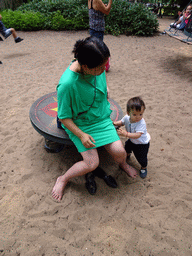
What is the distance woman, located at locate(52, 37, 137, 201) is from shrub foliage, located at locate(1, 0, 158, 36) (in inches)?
306

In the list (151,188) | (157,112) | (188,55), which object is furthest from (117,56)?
(151,188)

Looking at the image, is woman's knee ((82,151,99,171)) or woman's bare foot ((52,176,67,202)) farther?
woman's bare foot ((52,176,67,202))

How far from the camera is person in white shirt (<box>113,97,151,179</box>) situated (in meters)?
1.69

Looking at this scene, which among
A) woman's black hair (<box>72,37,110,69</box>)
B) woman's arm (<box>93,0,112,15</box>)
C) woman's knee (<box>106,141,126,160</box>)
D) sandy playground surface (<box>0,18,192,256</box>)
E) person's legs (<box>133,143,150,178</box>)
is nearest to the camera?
woman's black hair (<box>72,37,110,69</box>)

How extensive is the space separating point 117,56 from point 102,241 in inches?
223

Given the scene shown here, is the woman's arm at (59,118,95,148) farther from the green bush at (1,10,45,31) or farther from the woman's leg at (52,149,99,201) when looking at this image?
the green bush at (1,10,45,31)

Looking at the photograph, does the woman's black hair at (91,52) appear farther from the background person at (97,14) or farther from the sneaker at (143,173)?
the background person at (97,14)

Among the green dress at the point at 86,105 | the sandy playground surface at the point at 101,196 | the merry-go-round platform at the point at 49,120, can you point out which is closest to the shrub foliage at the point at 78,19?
the sandy playground surface at the point at 101,196

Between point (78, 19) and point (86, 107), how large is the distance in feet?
A: 28.3

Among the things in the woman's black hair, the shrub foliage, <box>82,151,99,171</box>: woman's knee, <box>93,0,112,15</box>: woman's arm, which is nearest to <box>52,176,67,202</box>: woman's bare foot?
<box>82,151,99,171</box>: woman's knee

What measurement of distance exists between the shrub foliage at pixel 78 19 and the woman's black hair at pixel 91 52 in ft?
26.1

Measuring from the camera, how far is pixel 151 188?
200 centimetres

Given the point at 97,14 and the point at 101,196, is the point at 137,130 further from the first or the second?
the point at 97,14

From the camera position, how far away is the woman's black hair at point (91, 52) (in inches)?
52.5
